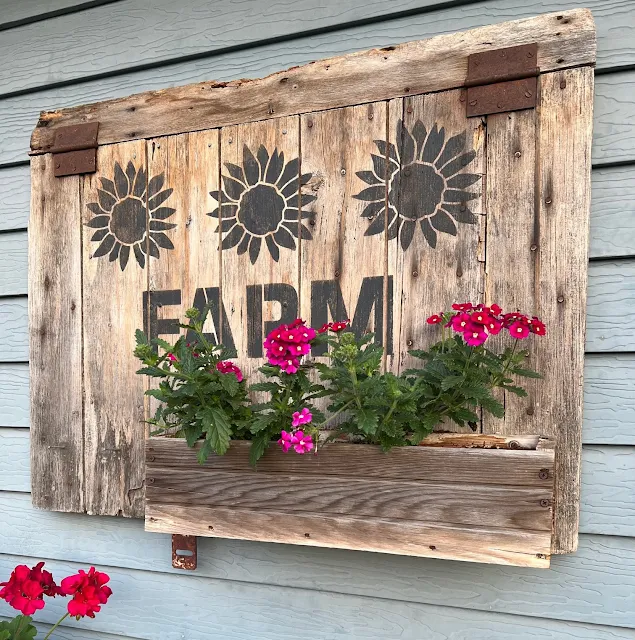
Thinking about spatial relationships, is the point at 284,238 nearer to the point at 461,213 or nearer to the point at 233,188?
the point at 233,188

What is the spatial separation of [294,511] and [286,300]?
467mm

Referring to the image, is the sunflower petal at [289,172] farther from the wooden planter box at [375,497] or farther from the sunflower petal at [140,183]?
the wooden planter box at [375,497]

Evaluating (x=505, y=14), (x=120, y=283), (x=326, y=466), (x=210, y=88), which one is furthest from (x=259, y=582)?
(x=505, y=14)

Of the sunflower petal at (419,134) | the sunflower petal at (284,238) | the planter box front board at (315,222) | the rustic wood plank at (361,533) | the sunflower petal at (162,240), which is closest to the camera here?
the rustic wood plank at (361,533)

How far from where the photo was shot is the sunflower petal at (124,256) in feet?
5.06

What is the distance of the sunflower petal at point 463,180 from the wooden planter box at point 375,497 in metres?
0.52

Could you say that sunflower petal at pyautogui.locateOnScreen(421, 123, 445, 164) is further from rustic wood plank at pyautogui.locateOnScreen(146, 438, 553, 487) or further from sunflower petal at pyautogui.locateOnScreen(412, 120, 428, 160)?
rustic wood plank at pyautogui.locateOnScreen(146, 438, 553, 487)

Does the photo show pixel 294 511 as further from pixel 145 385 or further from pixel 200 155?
pixel 200 155

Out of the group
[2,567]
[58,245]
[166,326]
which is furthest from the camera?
[2,567]

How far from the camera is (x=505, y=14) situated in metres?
1.27

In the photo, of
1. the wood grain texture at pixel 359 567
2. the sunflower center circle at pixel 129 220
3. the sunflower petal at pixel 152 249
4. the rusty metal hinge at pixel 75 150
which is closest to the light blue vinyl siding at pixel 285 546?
the wood grain texture at pixel 359 567

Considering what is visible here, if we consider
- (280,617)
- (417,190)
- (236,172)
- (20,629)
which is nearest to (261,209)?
(236,172)

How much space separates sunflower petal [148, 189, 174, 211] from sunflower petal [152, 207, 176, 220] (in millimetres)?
14

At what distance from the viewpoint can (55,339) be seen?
1.61 meters
